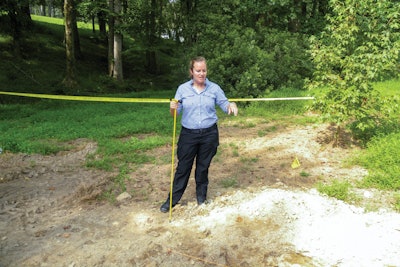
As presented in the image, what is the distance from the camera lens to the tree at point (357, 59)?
683 cm

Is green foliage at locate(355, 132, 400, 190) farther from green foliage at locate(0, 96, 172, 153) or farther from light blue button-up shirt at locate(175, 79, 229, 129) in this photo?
green foliage at locate(0, 96, 172, 153)

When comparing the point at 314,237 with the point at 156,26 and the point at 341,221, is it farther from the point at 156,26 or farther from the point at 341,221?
the point at 156,26

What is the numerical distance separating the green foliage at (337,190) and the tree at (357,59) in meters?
1.76

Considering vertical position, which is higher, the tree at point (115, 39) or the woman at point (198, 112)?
the tree at point (115, 39)

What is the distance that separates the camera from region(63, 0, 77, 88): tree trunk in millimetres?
15430

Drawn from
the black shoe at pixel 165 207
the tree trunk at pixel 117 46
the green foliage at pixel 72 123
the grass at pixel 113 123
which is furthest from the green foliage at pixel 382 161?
the tree trunk at pixel 117 46

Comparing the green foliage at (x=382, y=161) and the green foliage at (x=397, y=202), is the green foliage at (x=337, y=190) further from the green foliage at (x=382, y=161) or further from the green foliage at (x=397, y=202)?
the green foliage at (x=397, y=202)

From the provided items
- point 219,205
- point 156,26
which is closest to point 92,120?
point 219,205

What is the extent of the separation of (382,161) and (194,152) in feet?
13.1

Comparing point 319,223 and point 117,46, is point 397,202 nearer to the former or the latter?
point 319,223

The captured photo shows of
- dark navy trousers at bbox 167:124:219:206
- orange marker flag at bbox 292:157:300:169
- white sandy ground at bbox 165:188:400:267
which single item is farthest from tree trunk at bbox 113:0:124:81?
white sandy ground at bbox 165:188:400:267

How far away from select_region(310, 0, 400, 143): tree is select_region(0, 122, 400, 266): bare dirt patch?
1125 mm

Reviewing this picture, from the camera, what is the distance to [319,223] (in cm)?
465

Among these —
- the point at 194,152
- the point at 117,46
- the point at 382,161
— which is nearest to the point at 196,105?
the point at 194,152
